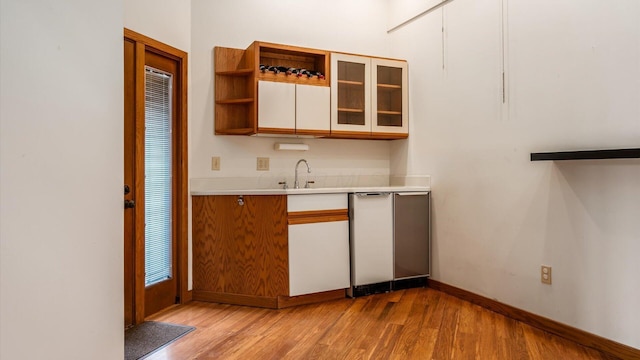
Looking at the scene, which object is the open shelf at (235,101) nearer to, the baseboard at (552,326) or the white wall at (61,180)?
the white wall at (61,180)

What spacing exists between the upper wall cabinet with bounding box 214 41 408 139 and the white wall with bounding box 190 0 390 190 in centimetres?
12

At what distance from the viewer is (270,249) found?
2.93 metres

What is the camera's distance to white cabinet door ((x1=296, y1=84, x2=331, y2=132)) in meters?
3.26

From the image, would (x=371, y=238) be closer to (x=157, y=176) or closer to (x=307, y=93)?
(x=307, y=93)

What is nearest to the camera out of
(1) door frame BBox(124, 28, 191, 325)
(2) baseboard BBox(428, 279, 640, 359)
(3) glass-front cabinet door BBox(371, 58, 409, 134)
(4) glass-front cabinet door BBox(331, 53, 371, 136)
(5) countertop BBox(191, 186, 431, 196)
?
(2) baseboard BBox(428, 279, 640, 359)

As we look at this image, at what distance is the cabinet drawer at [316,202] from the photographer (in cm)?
296

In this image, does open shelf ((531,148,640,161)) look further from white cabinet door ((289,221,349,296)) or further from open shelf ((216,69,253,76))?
open shelf ((216,69,253,76))

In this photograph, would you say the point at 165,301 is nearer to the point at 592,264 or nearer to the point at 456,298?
the point at 456,298

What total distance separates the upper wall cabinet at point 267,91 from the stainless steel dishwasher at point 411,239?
95 centimetres

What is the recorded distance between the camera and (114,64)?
1.17 metres

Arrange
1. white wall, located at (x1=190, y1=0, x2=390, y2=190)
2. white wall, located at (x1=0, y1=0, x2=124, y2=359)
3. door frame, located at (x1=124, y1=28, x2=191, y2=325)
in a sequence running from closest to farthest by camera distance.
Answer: white wall, located at (x1=0, y1=0, x2=124, y2=359) < door frame, located at (x1=124, y1=28, x2=191, y2=325) < white wall, located at (x1=190, y1=0, x2=390, y2=190)

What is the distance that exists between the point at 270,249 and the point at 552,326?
6.42 ft

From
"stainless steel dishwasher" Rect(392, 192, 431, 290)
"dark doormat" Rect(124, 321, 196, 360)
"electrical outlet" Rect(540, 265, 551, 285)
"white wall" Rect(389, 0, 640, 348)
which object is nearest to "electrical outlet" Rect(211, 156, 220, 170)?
"dark doormat" Rect(124, 321, 196, 360)

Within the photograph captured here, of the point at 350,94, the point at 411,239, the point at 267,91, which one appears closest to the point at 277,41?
the point at 267,91
